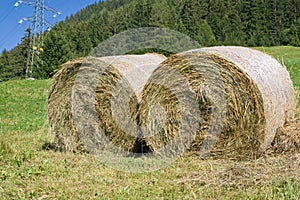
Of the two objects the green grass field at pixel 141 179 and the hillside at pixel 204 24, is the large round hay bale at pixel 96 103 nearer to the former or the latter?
the green grass field at pixel 141 179

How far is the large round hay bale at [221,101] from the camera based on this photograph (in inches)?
219

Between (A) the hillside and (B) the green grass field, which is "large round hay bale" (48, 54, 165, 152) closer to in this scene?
(B) the green grass field

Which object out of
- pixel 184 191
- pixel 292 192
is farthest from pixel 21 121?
pixel 292 192

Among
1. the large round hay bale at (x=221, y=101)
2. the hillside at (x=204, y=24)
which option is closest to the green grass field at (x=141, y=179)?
the large round hay bale at (x=221, y=101)

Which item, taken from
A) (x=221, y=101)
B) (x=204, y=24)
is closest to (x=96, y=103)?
(x=221, y=101)

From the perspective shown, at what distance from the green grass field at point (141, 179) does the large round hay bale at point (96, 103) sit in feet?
1.45

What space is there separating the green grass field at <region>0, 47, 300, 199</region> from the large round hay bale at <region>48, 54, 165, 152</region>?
44 centimetres

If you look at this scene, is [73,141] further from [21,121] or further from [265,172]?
[21,121]

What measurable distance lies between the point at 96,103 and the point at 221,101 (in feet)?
6.75

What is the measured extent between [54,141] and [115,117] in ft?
4.05

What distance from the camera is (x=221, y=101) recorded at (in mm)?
5836

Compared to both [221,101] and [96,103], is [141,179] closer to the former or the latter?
[221,101]

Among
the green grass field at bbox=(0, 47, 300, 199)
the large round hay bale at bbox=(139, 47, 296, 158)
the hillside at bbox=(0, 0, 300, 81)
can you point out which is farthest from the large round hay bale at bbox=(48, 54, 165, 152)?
the hillside at bbox=(0, 0, 300, 81)

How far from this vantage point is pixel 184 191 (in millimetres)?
4242
